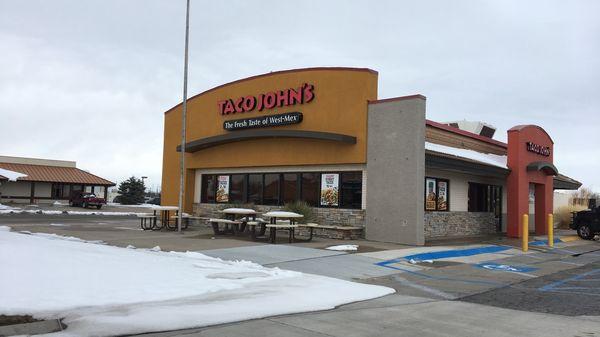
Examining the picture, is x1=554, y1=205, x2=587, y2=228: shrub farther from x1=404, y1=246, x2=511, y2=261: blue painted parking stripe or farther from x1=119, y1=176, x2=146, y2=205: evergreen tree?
x1=119, y1=176, x2=146, y2=205: evergreen tree

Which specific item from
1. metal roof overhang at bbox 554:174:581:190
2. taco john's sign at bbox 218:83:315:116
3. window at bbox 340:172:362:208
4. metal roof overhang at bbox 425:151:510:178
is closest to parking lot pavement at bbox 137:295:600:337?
metal roof overhang at bbox 425:151:510:178

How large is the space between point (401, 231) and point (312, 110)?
6.18m

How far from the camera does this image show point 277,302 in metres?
8.00

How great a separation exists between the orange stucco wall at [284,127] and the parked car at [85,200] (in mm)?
28061

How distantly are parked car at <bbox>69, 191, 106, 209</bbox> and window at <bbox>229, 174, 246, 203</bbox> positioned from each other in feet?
108

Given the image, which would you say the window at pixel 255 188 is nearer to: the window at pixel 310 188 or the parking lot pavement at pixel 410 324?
the window at pixel 310 188

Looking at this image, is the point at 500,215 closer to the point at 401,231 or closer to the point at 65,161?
the point at 401,231

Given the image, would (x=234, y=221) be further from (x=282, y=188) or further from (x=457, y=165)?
(x=457, y=165)

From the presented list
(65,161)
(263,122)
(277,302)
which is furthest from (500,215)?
(65,161)

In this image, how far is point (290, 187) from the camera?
21.7m

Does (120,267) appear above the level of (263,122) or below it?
below

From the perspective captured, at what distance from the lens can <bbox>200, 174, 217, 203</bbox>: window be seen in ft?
82.9

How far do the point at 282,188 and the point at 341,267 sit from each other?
997 centimetres

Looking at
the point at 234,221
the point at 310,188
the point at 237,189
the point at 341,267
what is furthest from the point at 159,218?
the point at 341,267
